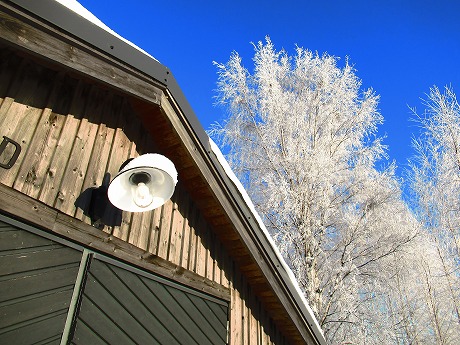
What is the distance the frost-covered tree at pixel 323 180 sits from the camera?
30.9 ft

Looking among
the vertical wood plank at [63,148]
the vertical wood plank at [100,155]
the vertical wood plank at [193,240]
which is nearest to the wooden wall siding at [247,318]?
the vertical wood plank at [193,240]

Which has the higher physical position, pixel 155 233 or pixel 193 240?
pixel 193 240

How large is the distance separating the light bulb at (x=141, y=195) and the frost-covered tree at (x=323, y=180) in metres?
6.99

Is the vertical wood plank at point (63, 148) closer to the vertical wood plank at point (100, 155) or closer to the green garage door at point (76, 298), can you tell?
the vertical wood plank at point (100, 155)

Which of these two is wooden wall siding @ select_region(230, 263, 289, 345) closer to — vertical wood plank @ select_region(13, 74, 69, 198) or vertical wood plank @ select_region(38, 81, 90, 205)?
vertical wood plank @ select_region(38, 81, 90, 205)

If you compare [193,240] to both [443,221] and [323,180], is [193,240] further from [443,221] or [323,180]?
[443,221]

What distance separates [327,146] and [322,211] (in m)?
2.19

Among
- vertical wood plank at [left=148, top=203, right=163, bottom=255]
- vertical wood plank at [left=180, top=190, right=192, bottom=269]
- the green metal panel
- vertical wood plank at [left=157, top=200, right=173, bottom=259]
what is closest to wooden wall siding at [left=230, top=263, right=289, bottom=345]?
the green metal panel

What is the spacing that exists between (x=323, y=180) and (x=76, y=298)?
857 cm

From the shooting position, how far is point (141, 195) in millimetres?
2871

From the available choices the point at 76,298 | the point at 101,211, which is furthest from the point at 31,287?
the point at 101,211

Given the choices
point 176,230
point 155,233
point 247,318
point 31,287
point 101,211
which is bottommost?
point 31,287

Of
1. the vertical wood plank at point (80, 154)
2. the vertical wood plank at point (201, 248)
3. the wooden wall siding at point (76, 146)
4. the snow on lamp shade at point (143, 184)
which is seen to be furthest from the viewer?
the vertical wood plank at point (201, 248)

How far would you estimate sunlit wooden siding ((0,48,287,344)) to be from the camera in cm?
256
